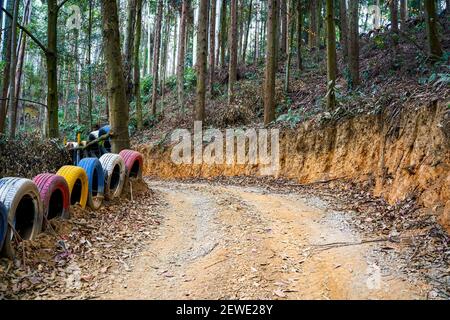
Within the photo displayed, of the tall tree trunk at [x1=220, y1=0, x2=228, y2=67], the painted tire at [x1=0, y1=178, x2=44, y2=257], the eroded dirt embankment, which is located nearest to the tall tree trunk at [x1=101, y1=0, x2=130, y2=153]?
the painted tire at [x1=0, y1=178, x2=44, y2=257]

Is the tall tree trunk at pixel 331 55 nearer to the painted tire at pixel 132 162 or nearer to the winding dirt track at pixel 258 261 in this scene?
the winding dirt track at pixel 258 261

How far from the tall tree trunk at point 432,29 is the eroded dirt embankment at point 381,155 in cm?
437

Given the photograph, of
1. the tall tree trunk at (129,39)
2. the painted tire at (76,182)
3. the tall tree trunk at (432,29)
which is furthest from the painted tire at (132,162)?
the tall tree trunk at (129,39)

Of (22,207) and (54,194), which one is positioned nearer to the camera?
(22,207)

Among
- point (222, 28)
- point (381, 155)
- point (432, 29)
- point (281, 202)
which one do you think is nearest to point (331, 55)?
point (432, 29)

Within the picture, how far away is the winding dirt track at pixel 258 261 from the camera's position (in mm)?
4723

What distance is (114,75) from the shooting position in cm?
1077

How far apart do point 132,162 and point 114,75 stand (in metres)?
2.57

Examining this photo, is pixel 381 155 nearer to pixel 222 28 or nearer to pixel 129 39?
pixel 129 39

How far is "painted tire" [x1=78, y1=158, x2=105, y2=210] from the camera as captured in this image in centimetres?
802

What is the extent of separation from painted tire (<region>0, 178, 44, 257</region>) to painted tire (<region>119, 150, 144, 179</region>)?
4.08 m

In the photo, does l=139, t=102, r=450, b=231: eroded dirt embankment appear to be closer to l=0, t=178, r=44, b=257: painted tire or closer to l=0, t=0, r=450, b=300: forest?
l=0, t=0, r=450, b=300: forest
